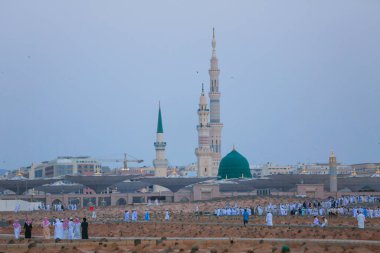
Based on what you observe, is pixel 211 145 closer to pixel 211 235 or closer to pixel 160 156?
pixel 160 156

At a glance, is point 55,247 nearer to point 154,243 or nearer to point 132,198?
point 154,243

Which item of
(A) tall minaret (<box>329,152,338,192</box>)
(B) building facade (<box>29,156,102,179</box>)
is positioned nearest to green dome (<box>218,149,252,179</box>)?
(A) tall minaret (<box>329,152,338,192</box>)

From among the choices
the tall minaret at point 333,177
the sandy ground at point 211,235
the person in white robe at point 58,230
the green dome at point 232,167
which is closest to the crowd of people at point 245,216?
the person in white robe at point 58,230

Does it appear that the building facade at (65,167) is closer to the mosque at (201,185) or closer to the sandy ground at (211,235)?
the mosque at (201,185)

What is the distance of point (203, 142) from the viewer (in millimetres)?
111188

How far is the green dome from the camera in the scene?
109387 mm

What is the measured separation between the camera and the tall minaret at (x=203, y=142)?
111m

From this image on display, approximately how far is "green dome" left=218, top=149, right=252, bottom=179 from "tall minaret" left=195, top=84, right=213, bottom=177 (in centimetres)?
222

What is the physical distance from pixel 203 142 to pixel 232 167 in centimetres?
394

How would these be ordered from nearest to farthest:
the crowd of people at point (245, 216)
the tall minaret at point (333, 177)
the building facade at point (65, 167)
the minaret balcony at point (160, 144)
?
the crowd of people at point (245, 216) → the tall minaret at point (333, 177) → the minaret balcony at point (160, 144) → the building facade at point (65, 167)

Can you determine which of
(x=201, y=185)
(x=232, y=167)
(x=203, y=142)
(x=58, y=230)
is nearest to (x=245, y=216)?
(x=58, y=230)

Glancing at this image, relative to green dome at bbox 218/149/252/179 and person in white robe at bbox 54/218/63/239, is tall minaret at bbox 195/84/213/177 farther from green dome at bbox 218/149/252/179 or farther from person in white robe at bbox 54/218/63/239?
person in white robe at bbox 54/218/63/239

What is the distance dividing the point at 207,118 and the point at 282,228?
69.0m

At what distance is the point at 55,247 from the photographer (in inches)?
1280
